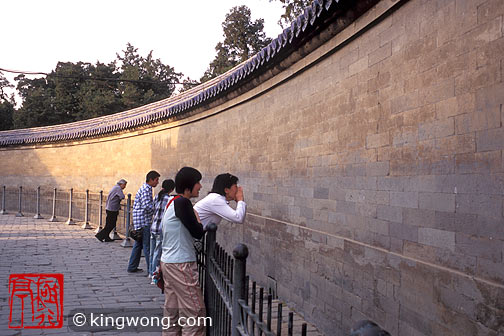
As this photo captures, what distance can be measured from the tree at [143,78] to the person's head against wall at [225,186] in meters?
26.9

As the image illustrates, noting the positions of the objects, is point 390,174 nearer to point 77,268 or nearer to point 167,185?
point 167,185

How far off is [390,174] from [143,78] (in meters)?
30.4

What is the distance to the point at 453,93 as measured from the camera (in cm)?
391

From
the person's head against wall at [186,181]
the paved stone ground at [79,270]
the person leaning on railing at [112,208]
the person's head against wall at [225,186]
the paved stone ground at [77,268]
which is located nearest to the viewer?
the person's head against wall at [186,181]

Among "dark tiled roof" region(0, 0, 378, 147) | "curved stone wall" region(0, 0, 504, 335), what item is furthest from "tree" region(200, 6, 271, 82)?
"curved stone wall" region(0, 0, 504, 335)

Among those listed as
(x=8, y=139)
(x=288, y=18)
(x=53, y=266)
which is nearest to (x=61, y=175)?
(x=8, y=139)

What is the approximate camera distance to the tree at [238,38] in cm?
2964

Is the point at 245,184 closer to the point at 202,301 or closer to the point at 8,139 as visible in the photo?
the point at 202,301

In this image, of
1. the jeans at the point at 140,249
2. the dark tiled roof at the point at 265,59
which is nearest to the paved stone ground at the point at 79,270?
the jeans at the point at 140,249

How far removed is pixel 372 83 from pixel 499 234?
237cm

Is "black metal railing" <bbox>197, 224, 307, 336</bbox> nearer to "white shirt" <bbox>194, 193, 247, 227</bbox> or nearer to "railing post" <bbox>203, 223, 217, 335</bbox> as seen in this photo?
"railing post" <bbox>203, 223, 217, 335</bbox>

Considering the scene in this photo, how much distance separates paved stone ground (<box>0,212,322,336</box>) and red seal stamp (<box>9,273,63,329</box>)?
0.09 m

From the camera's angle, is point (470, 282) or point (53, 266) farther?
point (53, 266)

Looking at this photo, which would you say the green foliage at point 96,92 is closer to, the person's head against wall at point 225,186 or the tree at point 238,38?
the tree at point 238,38
